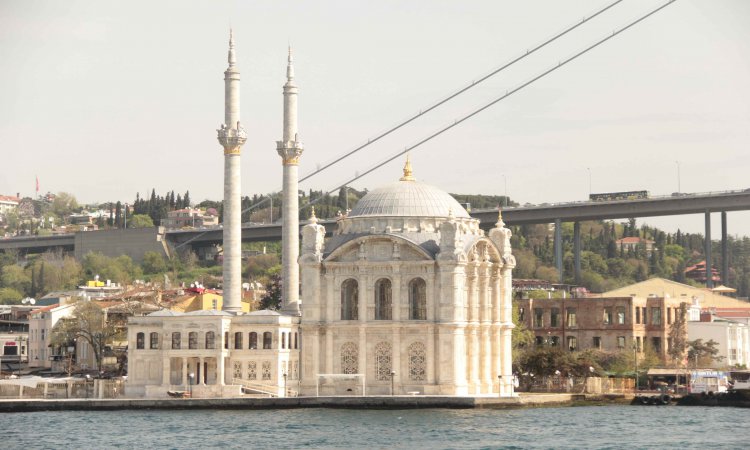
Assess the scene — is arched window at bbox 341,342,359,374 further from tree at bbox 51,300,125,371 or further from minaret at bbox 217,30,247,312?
tree at bbox 51,300,125,371

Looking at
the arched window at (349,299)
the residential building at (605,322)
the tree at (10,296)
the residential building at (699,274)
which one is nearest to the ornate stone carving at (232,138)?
the arched window at (349,299)

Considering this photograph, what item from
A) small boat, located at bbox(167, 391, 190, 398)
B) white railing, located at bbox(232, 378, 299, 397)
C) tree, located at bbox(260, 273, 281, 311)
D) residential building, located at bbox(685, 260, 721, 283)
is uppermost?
residential building, located at bbox(685, 260, 721, 283)

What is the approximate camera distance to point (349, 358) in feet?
287

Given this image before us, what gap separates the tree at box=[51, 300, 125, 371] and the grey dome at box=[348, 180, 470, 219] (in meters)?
22.0

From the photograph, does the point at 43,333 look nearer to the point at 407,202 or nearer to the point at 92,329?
the point at 92,329

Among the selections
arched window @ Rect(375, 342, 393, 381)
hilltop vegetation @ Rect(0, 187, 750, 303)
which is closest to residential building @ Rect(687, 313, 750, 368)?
arched window @ Rect(375, 342, 393, 381)

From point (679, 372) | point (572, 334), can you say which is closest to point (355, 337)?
point (679, 372)

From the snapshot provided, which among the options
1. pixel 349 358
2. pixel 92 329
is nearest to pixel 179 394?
pixel 349 358

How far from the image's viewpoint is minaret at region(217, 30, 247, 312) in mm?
92250

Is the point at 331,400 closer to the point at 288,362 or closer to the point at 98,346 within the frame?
the point at 288,362

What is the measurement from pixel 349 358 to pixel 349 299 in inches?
118

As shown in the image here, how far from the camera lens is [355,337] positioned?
87.2 m

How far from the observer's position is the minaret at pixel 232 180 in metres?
92.2

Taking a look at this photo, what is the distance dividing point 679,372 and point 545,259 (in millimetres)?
90751
